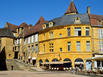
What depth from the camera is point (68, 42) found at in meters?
30.6

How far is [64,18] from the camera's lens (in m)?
33.2

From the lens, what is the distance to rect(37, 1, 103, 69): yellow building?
96.9 feet

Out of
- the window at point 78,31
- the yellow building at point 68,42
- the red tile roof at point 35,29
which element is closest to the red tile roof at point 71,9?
the red tile roof at point 35,29

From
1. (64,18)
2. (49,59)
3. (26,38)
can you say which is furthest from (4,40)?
(64,18)

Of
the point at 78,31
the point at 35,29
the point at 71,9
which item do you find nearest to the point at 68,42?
the point at 78,31

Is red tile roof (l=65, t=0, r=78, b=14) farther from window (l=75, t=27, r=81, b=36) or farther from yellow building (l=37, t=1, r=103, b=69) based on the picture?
window (l=75, t=27, r=81, b=36)

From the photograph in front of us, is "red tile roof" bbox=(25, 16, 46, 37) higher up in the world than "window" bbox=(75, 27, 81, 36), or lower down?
higher up

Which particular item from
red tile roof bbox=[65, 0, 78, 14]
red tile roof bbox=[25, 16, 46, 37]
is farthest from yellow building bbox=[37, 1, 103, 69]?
red tile roof bbox=[65, 0, 78, 14]

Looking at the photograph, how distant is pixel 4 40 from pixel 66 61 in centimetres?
1531

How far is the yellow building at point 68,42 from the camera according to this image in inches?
1163

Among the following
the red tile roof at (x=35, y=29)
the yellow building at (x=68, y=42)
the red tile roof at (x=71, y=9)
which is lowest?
the yellow building at (x=68, y=42)

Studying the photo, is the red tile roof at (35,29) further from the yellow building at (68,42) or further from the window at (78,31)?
the window at (78,31)

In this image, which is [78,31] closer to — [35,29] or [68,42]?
[68,42]

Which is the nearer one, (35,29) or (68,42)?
(68,42)
